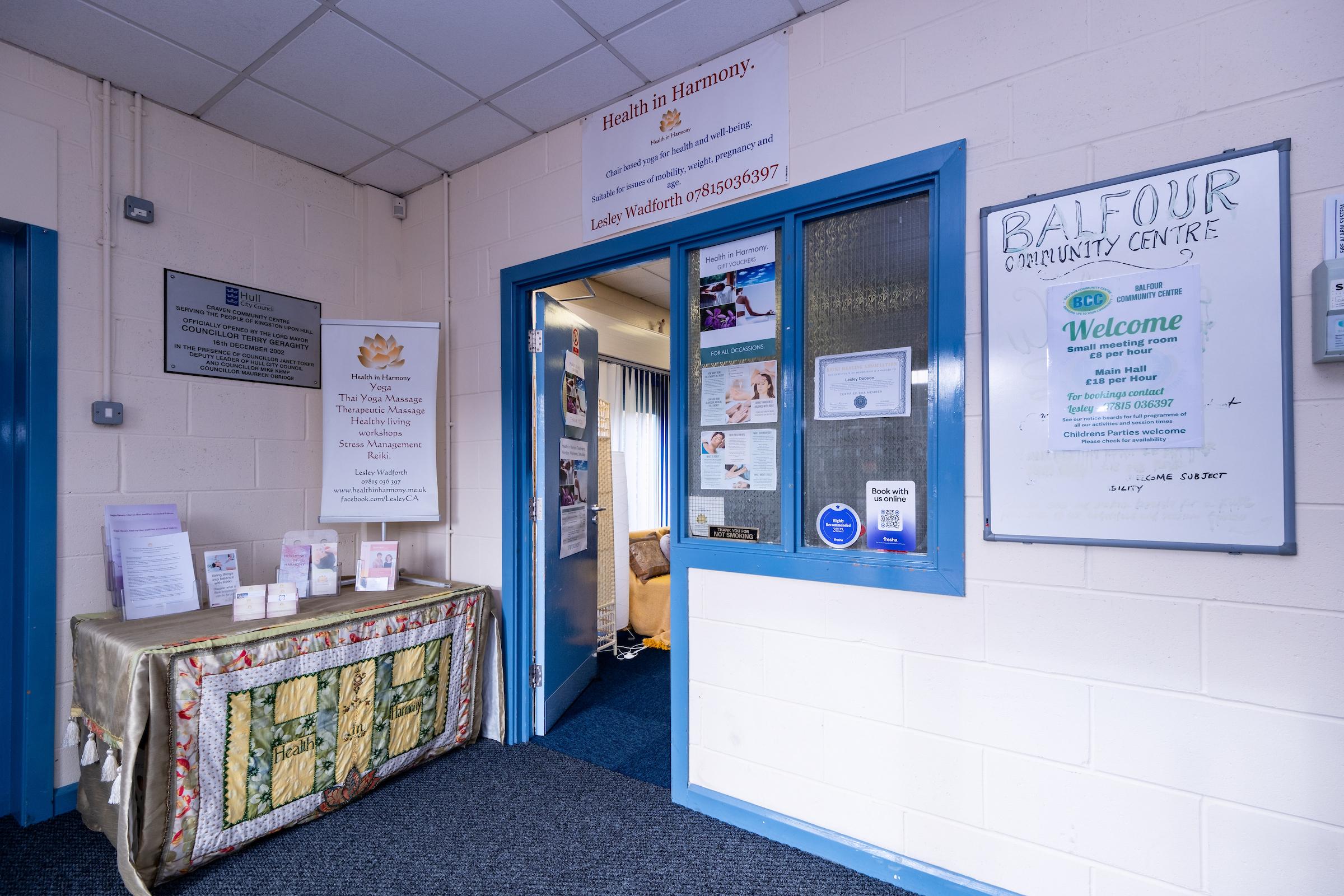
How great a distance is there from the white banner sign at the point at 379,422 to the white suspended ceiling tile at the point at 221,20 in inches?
41.0

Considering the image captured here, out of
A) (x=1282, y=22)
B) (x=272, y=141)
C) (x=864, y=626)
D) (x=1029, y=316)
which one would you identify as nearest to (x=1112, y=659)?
(x=864, y=626)

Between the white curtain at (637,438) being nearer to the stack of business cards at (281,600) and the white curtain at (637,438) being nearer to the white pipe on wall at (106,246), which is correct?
the stack of business cards at (281,600)

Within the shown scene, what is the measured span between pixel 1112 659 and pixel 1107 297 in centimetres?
90

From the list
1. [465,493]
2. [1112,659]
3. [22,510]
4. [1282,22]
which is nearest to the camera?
[1282,22]

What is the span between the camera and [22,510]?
2215mm

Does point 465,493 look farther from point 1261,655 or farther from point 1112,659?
point 1261,655

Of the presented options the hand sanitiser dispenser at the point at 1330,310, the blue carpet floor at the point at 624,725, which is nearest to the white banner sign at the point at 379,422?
the blue carpet floor at the point at 624,725

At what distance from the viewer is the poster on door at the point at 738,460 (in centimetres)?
214

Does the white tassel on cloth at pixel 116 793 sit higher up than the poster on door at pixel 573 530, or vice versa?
the poster on door at pixel 573 530

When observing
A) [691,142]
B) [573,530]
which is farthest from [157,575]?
[691,142]

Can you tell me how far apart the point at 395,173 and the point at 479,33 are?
1.18 meters

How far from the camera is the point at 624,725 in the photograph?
3018mm

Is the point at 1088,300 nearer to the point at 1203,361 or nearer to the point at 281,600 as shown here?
the point at 1203,361

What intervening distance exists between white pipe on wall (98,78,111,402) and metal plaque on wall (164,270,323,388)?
181mm
